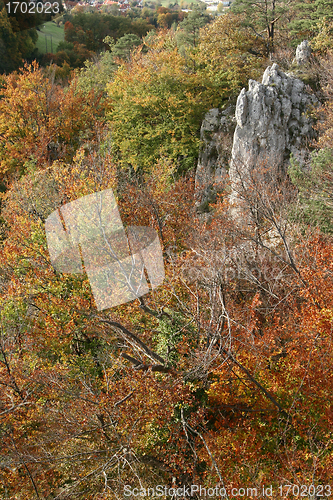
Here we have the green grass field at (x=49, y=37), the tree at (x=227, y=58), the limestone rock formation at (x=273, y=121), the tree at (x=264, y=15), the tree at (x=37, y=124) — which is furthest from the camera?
the green grass field at (x=49, y=37)

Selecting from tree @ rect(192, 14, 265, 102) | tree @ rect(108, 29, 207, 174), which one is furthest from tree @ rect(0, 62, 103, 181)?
Answer: tree @ rect(192, 14, 265, 102)

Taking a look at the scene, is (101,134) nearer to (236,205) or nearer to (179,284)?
(236,205)

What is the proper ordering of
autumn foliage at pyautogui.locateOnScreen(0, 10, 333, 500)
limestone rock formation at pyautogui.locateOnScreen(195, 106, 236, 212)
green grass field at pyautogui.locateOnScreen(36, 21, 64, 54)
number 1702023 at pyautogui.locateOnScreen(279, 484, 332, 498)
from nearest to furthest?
number 1702023 at pyautogui.locateOnScreen(279, 484, 332, 498) → autumn foliage at pyautogui.locateOnScreen(0, 10, 333, 500) → limestone rock formation at pyautogui.locateOnScreen(195, 106, 236, 212) → green grass field at pyautogui.locateOnScreen(36, 21, 64, 54)

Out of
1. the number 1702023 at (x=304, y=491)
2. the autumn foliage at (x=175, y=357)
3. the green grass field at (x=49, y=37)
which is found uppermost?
the green grass field at (x=49, y=37)

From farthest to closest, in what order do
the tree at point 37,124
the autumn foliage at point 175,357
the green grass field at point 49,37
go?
the green grass field at point 49,37
the tree at point 37,124
the autumn foliage at point 175,357

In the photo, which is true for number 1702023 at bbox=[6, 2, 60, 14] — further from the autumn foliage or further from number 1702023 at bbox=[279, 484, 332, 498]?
number 1702023 at bbox=[279, 484, 332, 498]

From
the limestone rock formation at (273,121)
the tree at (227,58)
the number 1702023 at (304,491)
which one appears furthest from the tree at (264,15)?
the number 1702023 at (304,491)

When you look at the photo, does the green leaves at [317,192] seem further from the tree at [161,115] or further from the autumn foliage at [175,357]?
the tree at [161,115]
